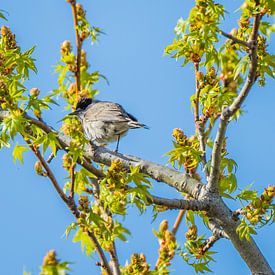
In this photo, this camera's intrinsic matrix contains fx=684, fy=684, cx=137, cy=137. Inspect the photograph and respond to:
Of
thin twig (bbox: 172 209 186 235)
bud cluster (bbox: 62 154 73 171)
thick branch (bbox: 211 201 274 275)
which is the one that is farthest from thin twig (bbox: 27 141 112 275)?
thick branch (bbox: 211 201 274 275)

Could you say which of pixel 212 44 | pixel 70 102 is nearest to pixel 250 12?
Answer: pixel 212 44

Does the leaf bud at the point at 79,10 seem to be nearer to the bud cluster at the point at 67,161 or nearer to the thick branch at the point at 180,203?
the bud cluster at the point at 67,161

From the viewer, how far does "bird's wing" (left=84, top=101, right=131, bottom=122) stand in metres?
9.28

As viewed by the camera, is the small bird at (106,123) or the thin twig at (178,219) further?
the small bird at (106,123)

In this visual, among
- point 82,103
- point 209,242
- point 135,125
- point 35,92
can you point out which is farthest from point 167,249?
point 135,125

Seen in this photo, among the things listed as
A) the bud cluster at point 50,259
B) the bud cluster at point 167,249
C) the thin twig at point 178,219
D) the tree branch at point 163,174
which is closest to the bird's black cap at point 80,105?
the tree branch at point 163,174

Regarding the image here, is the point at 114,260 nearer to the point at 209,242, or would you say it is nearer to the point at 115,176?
the point at 115,176

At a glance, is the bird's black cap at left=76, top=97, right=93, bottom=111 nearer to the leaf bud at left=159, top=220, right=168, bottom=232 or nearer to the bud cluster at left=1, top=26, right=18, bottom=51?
the bud cluster at left=1, top=26, right=18, bottom=51

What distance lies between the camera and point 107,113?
9609mm

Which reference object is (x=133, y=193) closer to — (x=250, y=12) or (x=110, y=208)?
(x=110, y=208)

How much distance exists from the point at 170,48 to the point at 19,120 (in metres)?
1.43

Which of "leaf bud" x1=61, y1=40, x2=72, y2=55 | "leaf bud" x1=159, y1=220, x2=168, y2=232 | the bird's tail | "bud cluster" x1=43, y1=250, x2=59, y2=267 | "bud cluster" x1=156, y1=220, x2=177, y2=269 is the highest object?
the bird's tail

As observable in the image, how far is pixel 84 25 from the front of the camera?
6.05 metres

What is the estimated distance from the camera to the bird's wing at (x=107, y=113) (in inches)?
365
